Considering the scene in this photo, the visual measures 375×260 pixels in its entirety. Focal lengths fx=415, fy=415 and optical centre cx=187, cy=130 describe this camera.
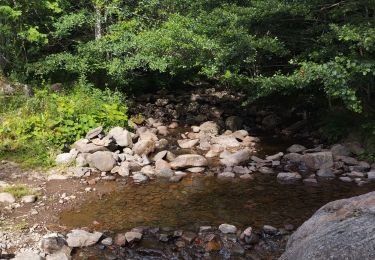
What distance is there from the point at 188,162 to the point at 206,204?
226 cm

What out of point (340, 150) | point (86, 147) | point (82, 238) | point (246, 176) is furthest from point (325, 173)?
point (82, 238)

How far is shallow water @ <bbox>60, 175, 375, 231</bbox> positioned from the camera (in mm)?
7770

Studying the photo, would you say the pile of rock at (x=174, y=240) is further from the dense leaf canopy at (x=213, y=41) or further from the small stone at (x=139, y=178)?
the dense leaf canopy at (x=213, y=41)

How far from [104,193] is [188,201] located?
189 centimetres

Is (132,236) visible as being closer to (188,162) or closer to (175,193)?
(175,193)

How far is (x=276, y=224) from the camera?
7629mm

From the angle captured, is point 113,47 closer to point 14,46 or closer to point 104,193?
point 14,46

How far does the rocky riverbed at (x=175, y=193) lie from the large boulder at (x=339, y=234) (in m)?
1.08

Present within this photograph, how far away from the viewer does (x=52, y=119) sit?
11445 millimetres

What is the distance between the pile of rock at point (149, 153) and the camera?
10.4 metres

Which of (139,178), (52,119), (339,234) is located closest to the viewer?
(339,234)

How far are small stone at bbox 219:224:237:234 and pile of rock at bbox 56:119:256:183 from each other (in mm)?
2849

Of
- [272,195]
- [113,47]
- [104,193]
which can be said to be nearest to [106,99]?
[113,47]

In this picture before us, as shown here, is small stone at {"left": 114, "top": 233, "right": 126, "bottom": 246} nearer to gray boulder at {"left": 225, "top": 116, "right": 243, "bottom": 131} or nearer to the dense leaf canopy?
the dense leaf canopy
